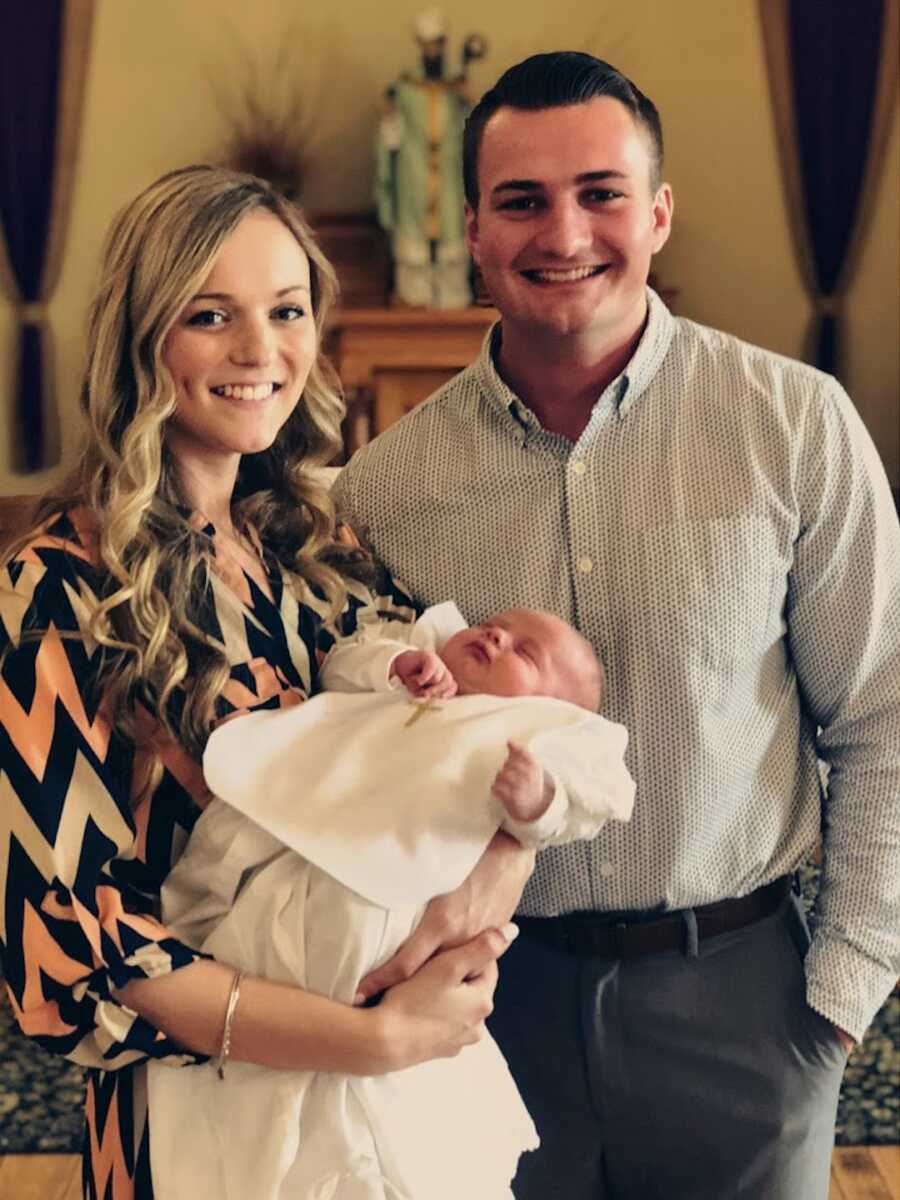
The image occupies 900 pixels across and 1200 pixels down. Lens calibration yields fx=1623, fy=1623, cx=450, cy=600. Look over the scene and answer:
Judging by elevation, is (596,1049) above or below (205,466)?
below

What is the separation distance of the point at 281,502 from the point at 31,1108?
2005mm

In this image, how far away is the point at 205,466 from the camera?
1782mm

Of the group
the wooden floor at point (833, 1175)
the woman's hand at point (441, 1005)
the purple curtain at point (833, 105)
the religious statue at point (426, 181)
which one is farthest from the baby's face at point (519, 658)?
the purple curtain at point (833, 105)

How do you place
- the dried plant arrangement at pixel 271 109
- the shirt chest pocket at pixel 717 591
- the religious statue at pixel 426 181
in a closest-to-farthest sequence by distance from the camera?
the shirt chest pocket at pixel 717 591 → the religious statue at pixel 426 181 → the dried plant arrangement at pixel 271 109

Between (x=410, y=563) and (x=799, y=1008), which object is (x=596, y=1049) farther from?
(x=410, y=563)

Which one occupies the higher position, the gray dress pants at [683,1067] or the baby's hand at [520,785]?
the baby's hand at [520,785]

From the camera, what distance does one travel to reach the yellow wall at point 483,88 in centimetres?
625

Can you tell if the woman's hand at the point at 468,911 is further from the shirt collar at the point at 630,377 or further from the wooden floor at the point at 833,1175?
the wooden floor at the point at 833,1175

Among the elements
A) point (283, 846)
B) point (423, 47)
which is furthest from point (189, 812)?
point (423, 47)

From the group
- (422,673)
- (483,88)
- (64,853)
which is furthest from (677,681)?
(483,88)

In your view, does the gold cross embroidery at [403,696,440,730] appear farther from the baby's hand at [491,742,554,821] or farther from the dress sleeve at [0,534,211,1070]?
the dress sleeve at [0,534,211,1070]

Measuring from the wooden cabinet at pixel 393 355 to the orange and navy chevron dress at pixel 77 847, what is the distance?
4232mm

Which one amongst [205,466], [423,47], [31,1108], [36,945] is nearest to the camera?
[36,945]

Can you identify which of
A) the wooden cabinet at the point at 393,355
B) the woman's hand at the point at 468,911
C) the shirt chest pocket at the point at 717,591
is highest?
the shirt chest pocket at the point at 717,591
